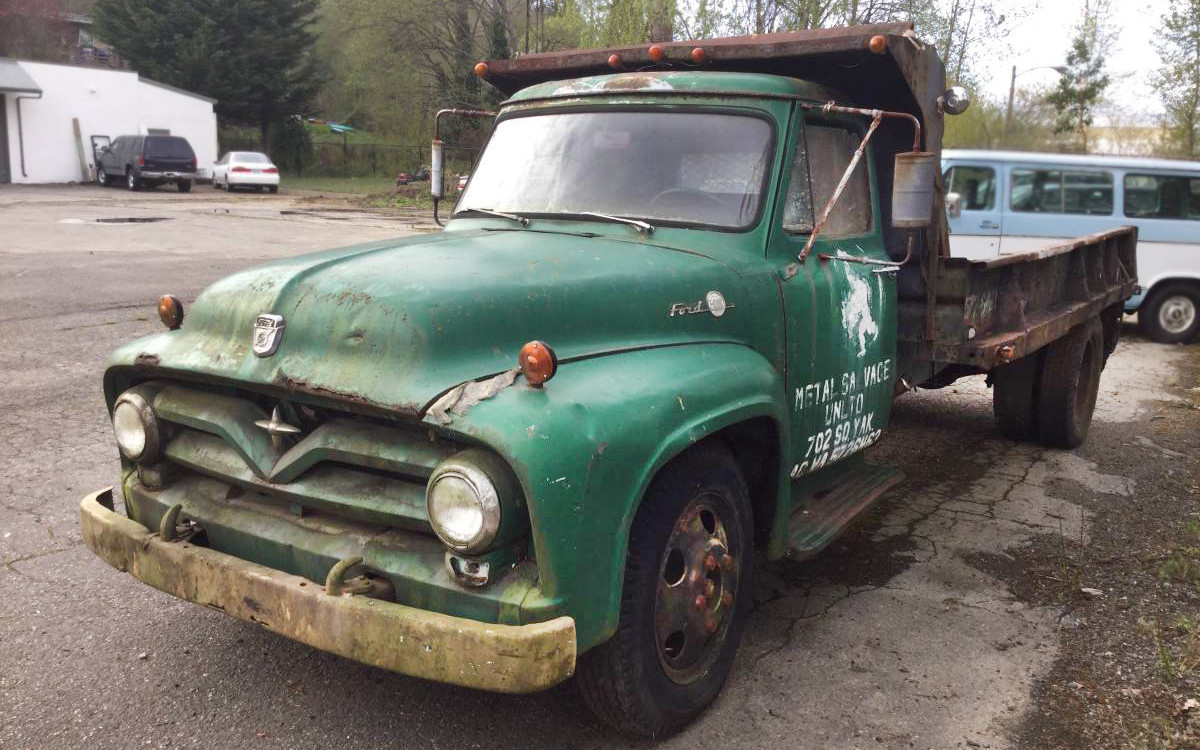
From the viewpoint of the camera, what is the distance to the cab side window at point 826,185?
397 centimetres

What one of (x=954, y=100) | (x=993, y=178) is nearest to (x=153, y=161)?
(x=993, y=178)

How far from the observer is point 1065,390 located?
6.54 metres

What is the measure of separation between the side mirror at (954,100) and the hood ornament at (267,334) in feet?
10.8

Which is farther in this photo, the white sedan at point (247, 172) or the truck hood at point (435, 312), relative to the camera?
the white sedan at point (247, 172)

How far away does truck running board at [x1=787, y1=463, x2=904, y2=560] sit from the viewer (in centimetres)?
371

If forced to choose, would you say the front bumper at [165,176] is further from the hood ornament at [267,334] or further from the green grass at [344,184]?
the hood ornament at [267,334]

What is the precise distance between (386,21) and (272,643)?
122 ft

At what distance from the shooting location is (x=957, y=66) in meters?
25.7

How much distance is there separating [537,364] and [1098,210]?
11.4 m

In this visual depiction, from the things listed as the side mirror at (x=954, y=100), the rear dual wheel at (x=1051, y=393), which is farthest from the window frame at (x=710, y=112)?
the rear dual wheel at (x=1051, y=393)

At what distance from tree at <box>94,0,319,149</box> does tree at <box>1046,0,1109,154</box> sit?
102 feet

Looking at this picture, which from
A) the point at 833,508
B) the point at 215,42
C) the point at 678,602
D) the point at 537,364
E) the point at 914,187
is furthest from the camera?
the point at 215,42

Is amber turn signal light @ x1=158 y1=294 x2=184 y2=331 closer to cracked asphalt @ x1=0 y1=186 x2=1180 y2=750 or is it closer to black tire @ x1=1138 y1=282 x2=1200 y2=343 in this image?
cracked asphalt @ x1=0 y1=186 x2=1180 y2=750

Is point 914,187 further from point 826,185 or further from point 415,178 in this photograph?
point 415,178
